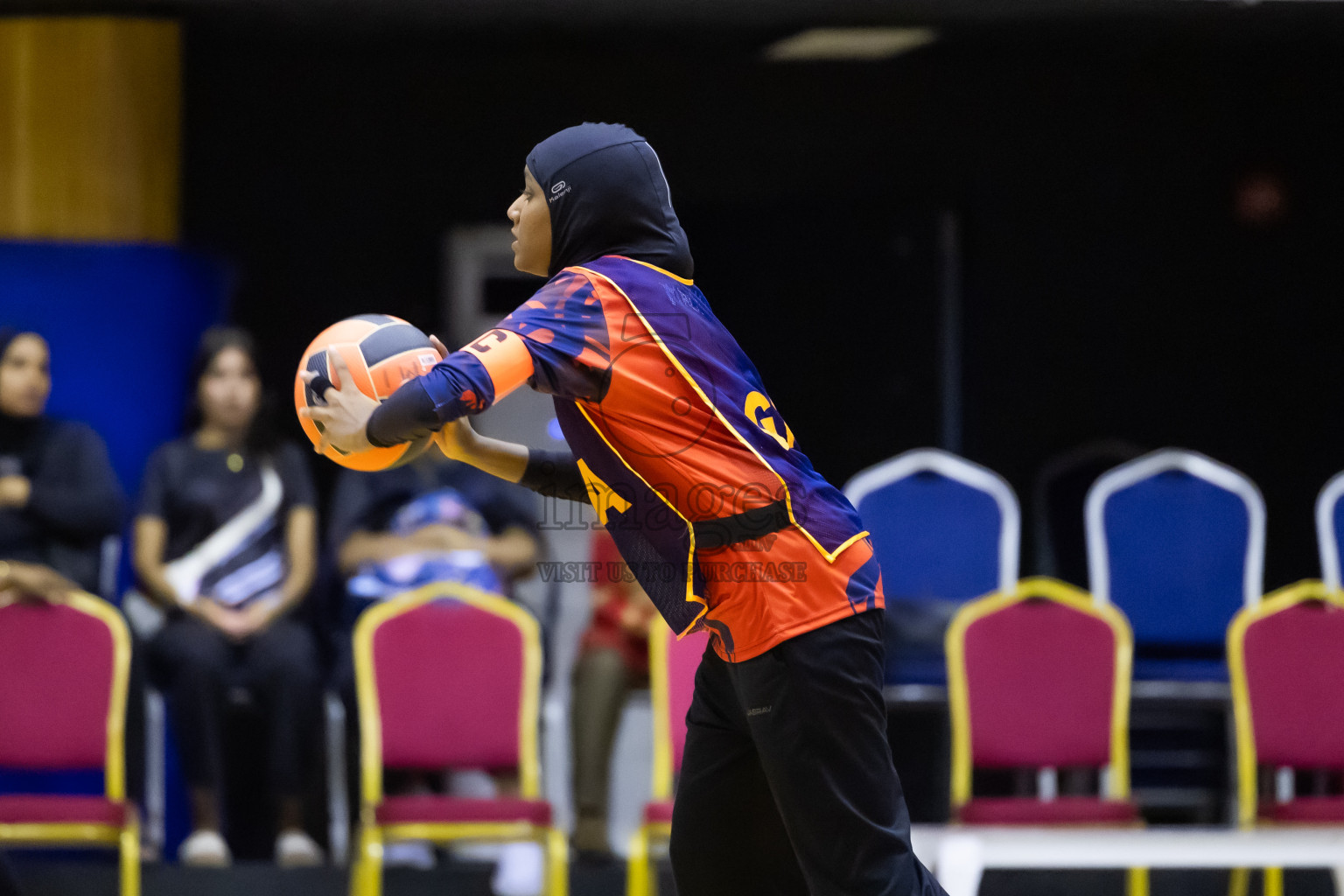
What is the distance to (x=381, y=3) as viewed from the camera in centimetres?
542

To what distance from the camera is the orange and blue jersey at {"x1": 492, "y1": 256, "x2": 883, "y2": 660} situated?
2.21 metres

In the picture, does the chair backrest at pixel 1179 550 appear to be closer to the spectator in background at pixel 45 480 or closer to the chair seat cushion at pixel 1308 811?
the chair seat cushion at pixel 1308 811

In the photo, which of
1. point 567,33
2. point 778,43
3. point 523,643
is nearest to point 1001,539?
point 523,643

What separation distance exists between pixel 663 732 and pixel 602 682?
1.39ft

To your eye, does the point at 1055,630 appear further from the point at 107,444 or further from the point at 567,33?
the point at 107,444

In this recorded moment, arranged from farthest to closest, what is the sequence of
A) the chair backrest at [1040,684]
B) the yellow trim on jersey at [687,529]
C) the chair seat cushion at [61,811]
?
the chair backrest at [1040,684], the chair seat cushion at [61,811], the yellow trim on jersey at [687,529]

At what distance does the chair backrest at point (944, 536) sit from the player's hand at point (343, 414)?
9.89 feet

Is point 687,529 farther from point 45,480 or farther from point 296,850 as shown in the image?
point 45,480

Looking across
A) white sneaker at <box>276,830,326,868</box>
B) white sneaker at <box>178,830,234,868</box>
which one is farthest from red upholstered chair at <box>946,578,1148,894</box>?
white sneaker at <box>178,830,234,868</box>

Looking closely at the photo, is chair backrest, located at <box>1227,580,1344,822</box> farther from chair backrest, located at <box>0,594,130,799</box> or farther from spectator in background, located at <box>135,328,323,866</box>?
chair backrest, located at <box>0,594,130,799</box>

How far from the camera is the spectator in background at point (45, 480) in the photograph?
451 centimetres

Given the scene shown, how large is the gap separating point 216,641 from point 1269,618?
3152 millimetres

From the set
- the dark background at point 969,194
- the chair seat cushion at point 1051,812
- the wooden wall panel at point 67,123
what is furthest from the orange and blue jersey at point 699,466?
the wooden wall panel at point 67,123

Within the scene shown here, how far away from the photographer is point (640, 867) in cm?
411
